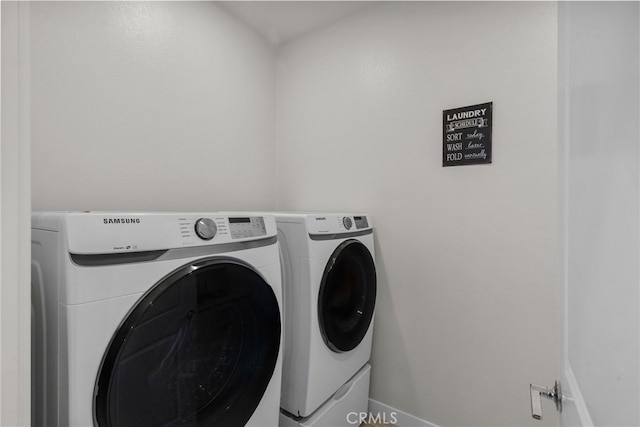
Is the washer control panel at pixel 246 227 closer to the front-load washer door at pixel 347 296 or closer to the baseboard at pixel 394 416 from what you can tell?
the front-load washer door at pixel 347 296

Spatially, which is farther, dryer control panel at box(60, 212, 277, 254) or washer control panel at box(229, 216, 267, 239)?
washer control panel at box(229, 216, 267, 239)

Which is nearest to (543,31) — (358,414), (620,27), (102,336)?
(620,27)

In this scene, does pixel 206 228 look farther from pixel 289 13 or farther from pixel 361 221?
pixel 289 13

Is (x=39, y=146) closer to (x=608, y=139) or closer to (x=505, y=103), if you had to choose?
(x=608, y=139)

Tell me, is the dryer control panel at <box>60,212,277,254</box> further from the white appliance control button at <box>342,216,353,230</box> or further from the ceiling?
the ceiling

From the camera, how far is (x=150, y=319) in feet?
2.36

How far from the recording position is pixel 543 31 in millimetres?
1296

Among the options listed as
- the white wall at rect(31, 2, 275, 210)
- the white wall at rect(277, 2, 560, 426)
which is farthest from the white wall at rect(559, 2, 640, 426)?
the white wall at rect(31, 2, 275, 210)

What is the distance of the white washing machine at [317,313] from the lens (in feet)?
4.02

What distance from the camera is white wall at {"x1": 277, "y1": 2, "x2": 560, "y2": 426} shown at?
1.33m

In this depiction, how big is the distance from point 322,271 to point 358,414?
93 cm

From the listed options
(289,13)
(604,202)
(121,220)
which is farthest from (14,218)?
(289,13)

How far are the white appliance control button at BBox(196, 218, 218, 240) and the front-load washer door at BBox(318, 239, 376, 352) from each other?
1.85 ft

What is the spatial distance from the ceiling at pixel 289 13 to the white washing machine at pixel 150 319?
1463mm
